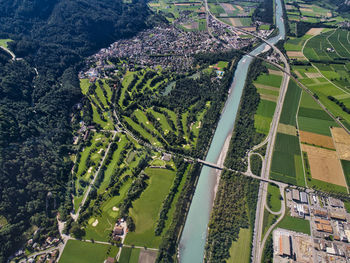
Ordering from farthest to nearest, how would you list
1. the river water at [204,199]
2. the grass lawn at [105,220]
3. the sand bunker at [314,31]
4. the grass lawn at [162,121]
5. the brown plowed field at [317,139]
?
the sand bunker at [314,31]
the grass lawn at [162,121]
the brown plowed field at [317,139]
the grass lawn at [105,220]
the river water at [204,199]

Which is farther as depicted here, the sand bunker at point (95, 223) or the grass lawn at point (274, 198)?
the grass lawn at point (274, 198)

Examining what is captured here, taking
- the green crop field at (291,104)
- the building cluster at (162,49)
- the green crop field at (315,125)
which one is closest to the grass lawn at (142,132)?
the building cluster at (162,49)

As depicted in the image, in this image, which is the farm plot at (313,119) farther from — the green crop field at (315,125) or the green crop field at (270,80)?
the green crop field at (270,80)

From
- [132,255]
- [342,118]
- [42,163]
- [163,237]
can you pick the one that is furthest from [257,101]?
[42,163]

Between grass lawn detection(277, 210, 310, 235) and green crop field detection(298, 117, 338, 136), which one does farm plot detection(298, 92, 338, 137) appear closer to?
green crop field detection(298, 117, 338, 136)

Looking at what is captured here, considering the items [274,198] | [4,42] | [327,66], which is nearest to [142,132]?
[274,198]

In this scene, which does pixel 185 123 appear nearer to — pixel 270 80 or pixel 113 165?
pixel 113 165

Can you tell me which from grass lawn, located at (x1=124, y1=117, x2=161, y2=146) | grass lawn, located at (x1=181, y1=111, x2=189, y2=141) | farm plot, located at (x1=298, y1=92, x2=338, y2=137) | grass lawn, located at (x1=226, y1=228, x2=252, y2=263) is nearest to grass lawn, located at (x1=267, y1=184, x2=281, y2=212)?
grass lawn, located at (x1=226, y1=228, x2=252, y2=263)

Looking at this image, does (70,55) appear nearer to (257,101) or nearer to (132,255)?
(257,101)
